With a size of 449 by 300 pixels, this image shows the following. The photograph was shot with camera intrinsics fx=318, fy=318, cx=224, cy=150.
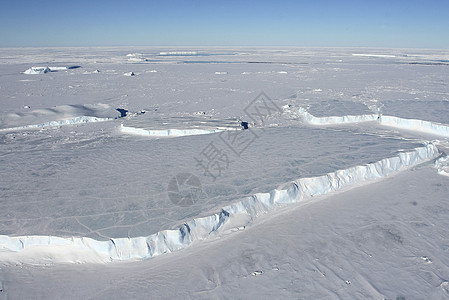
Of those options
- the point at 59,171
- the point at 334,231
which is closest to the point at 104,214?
the point at 59,171

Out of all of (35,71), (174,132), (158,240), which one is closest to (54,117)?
(174,132)

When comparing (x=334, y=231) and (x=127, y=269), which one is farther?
(x=334, y=231)

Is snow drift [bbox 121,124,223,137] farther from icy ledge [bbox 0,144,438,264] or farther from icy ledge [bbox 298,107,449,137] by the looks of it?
icy ledge [bbox 0,144,438,264]

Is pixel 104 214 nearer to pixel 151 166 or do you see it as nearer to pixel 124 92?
pixel 151 166

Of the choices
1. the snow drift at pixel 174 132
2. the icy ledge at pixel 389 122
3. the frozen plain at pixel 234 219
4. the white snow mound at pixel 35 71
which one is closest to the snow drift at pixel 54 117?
the frozen plain at pixel 234 219

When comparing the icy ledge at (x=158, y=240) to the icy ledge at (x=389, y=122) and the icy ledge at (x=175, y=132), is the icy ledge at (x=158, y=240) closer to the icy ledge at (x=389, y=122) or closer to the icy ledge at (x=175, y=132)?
the icy ledge at (x=175, y=132)

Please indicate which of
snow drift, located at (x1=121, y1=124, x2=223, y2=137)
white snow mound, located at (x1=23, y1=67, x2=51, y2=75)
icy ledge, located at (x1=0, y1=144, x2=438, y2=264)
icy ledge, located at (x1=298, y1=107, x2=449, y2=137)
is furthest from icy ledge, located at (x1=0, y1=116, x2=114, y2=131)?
white snow mound, located at (x1=23, y1=67, x2=51, y2=75)
